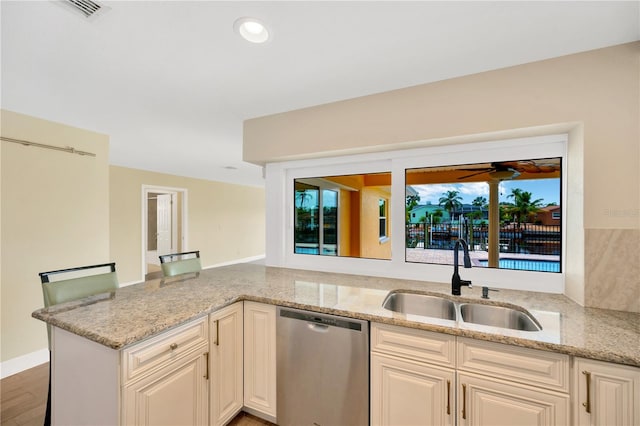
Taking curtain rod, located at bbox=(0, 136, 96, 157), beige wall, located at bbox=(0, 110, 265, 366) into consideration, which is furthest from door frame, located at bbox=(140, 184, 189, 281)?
curtain rod, located at bbox=(0, 136, 96, 157)

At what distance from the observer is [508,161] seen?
187 centimetres

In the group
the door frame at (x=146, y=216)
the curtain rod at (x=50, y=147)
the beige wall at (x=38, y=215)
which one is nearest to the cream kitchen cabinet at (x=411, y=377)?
the beige wall at (x=38, y=215)

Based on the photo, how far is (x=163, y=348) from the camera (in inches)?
50.2

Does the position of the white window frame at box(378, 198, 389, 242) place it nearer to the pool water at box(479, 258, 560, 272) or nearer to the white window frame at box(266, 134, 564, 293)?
the white window frame at box(266, 134, 564, 293)

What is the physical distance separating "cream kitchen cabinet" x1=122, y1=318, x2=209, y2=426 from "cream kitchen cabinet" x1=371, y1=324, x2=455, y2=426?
3.03 ft

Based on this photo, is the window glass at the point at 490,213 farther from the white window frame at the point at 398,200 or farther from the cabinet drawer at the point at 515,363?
the cabinet drawer at the point at 515,363

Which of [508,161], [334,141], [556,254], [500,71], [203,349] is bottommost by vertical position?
[203,349]

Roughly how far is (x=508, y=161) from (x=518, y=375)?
1.35 m

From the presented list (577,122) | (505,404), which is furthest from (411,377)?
(577,122)

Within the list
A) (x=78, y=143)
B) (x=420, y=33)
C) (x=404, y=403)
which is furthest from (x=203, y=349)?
(x=78, y=143)

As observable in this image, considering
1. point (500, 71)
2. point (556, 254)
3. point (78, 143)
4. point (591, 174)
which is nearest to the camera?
point (591, 174)

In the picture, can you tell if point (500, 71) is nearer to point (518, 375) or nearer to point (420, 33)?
point (420, 33)

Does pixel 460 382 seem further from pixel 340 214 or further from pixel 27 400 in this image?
pixel 27 400

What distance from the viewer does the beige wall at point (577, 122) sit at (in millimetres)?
1403
